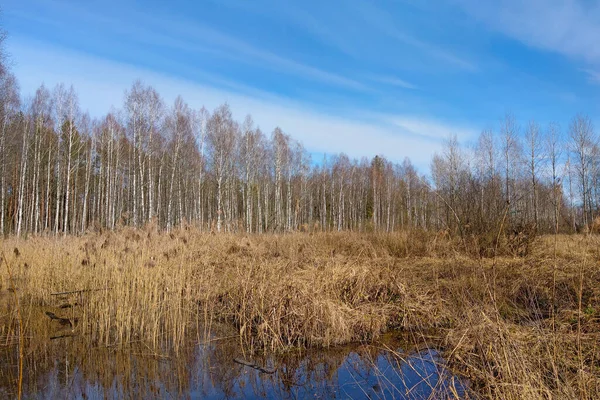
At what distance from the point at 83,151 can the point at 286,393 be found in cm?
2866

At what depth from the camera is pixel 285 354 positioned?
4992 mm

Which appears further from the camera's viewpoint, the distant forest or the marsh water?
the distant forest

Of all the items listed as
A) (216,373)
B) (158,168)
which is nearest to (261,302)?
(216,373)

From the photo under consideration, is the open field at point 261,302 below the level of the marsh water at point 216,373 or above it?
above

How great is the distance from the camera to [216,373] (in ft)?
14.4

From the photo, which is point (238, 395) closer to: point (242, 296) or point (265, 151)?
point (242, 296)

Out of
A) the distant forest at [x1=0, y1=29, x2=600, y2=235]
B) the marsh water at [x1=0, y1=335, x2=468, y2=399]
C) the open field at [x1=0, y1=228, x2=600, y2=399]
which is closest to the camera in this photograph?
the marsh water at [x1=0, y1=335, x2=468, y2=399]

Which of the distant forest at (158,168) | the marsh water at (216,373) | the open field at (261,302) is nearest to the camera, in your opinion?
the marsh water at (216,373)

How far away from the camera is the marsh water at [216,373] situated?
3.90 metres

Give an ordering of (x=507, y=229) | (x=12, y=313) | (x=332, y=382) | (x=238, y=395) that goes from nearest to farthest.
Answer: (x=238, y=395) → (x=332, y=382) → (x=12, y=313) → (x=507, y=229)

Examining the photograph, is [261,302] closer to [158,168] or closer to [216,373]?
[216,373]

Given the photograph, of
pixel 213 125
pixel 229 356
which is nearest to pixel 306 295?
pixel 229 356

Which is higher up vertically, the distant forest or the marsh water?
the distant forest

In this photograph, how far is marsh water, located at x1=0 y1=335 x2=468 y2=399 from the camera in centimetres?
390
